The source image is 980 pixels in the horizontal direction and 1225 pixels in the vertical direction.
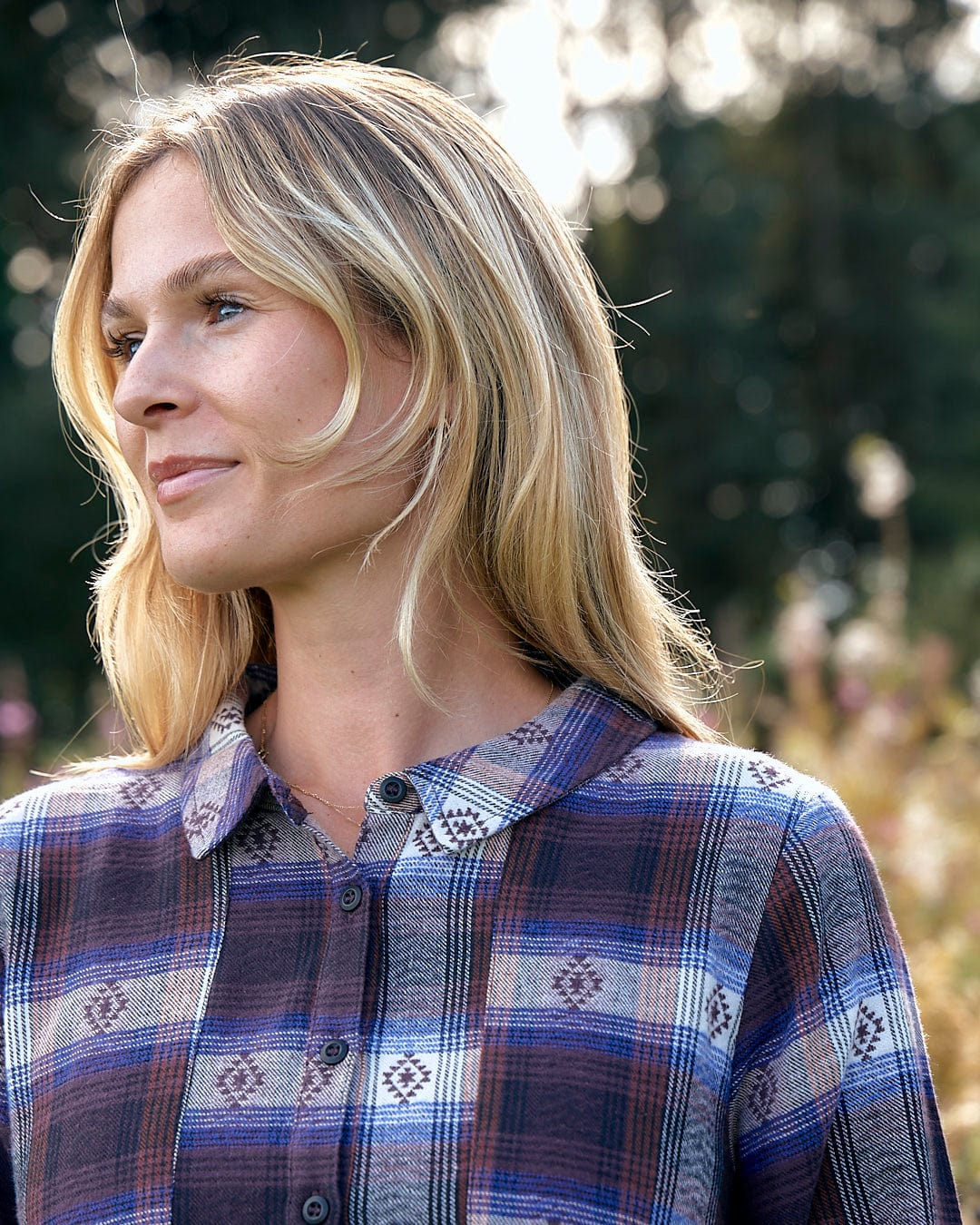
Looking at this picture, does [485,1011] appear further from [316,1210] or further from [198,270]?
[198,270]

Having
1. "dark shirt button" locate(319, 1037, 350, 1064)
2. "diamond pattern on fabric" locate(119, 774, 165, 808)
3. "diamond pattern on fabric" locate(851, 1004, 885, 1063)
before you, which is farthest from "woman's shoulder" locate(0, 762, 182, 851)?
"diamond pattern on fabric" locate(851, 1004, 885, 1063)

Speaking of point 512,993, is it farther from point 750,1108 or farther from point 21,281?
point 21,281

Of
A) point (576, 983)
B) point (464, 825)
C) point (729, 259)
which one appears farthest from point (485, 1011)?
point (729, 259)

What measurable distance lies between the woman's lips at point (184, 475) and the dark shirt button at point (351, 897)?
483 mm

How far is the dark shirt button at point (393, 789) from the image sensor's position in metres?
1.71

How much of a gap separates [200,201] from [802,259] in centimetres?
2250

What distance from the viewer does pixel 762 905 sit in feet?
5.41

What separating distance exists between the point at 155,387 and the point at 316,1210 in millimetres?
896

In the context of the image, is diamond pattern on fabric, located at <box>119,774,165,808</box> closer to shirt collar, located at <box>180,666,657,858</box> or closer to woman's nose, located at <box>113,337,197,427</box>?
shirt collar, located at <box>180,666,657,858</box>

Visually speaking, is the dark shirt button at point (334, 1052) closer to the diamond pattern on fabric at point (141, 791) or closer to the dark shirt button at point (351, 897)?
the dark shirt button at point (351, 897)

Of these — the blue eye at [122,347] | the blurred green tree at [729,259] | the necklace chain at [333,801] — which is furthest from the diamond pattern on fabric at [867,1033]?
the blurred green tree at [729,259]

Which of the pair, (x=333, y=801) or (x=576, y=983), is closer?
(x=576, y=983)

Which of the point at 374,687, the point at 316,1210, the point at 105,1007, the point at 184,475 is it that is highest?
the point at 184,475

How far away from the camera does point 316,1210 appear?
1.49 metres
